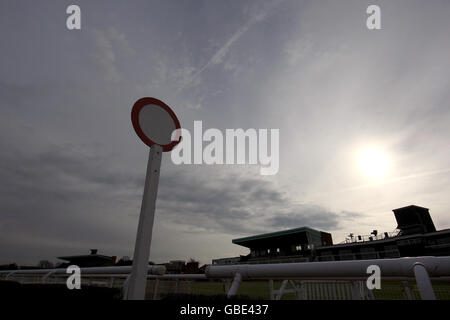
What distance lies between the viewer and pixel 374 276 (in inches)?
103

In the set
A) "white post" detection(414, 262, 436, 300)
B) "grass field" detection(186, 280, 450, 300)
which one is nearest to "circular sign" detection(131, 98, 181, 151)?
"grass field" detection(186, 280, 450, 300)

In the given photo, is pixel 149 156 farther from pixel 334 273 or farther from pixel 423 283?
pixel 423 283

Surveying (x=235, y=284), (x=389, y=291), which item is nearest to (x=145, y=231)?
(x=235, y=284)

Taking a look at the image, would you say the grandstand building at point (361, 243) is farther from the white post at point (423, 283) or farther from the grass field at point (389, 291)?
the white post at point (423, 283)

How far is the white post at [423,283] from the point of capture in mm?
2049

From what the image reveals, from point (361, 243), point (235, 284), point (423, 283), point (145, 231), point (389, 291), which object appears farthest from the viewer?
point (361, 243)

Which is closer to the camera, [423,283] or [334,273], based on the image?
[423,283]

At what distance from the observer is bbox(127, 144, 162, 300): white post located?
2.25 metres

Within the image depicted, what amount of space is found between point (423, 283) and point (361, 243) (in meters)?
40.6

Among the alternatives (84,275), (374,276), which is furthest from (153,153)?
(84,275)

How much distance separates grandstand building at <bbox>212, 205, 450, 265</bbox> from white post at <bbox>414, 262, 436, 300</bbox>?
26.2 meters

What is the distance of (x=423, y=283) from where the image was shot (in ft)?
6.94

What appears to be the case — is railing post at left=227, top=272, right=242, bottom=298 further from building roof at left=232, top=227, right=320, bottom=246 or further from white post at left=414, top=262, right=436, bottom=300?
building roof at left=232, top=227, right=320, bottom=246
